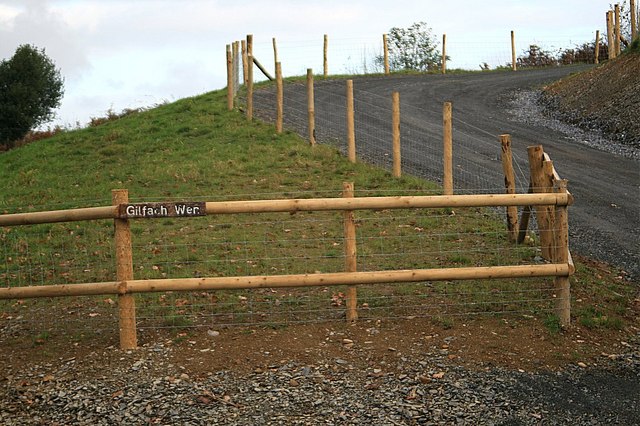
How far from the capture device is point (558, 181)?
10.0 m

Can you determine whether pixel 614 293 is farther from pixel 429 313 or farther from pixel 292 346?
pixel 292 346

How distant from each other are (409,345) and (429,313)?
0.99 m

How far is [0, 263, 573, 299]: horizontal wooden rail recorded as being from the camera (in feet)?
30.6

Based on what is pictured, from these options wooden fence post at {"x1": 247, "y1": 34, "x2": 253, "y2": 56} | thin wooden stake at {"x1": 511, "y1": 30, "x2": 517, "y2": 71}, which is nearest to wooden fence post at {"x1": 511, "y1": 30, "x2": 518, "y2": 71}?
thin wooden stake at {"x1": 511, "y1": 30, "x2": 517, "y2": 71}

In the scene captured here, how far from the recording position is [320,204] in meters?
9.41

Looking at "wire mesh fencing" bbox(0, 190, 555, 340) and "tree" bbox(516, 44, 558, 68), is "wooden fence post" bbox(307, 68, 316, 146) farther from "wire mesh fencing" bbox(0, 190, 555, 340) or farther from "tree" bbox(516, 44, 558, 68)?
"tree" bbox(516, 44, 558, 68)

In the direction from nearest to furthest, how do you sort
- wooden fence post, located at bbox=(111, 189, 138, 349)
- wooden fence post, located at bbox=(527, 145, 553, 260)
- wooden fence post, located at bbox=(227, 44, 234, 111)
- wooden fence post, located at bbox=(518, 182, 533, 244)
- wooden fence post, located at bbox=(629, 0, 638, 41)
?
wooden fence post, located at bbox=(111, 189, 138, 349) < wooden fence post, located at bbox=(527, 145, 553, 260) < wooden fence post, located at bbox=(518, 182, 533, 244) < wooden fence post, located at bbox=(227, 44, 234, 111) < wooden fence post, located at bbox=(629, 0, 638, 41)

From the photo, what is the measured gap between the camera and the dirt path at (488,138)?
14.6 meters

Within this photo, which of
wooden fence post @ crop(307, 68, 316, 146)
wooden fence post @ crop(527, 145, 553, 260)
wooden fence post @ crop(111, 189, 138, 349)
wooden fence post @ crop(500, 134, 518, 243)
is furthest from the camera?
wooden fence post @ crop(307, 68, 316, 146)

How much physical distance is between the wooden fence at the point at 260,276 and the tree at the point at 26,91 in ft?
117

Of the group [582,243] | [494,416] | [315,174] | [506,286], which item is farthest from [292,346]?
[315,174]

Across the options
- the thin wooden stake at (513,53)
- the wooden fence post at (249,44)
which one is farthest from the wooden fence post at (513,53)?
the wooden fence post at (249,44)

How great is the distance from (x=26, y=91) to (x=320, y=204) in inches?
1607

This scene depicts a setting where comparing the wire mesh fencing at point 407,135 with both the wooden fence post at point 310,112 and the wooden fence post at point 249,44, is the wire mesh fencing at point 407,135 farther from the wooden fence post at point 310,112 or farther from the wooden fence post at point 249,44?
the wooden fence post at point 249,44
